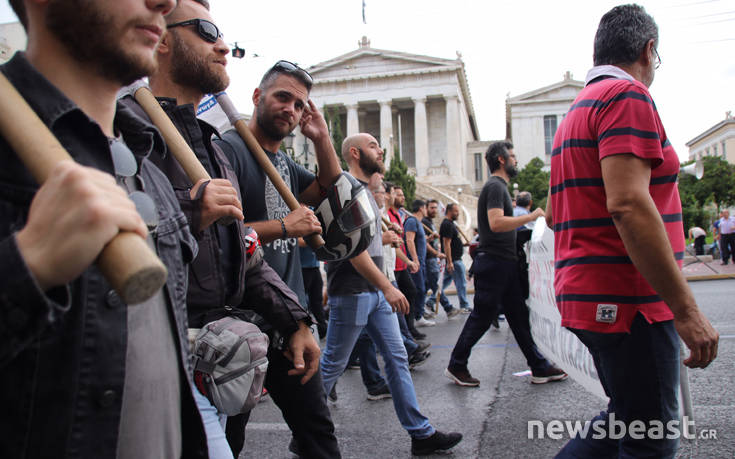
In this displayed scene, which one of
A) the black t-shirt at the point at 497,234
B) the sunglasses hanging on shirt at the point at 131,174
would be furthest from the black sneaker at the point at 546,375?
the sunglasses hanging on shirt at the point at 131,174

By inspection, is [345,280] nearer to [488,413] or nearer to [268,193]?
[268,193]

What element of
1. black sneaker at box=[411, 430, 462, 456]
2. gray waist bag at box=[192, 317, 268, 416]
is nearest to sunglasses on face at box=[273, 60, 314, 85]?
gray waist bag at box=[192, 317, 268, 416]

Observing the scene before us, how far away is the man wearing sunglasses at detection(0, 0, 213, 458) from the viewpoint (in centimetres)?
81

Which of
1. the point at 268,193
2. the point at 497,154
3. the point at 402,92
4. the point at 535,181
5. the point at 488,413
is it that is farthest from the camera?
the point at 402,92

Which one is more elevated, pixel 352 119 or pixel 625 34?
pixel 352 119

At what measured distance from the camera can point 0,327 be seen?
82 centimetres

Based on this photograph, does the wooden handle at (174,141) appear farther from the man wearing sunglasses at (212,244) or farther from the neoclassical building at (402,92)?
the neoclassical building at (402,92)

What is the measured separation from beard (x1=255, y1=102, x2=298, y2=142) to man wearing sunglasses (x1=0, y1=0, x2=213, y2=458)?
1.40 m

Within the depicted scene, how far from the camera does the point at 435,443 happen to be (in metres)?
3.44

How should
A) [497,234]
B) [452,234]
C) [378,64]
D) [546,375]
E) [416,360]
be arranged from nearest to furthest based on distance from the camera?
[546,375] → [497,234] → [416,360] → [452,234] → [378,64]

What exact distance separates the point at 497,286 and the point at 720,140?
8627 centimetres

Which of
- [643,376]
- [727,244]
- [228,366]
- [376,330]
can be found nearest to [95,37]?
[228,366]

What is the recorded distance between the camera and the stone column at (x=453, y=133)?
184ft

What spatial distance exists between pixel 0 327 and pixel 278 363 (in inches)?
60.2
